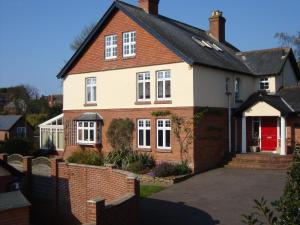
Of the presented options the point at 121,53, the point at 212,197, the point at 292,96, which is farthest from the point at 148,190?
the point at 292,96

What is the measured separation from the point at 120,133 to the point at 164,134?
10.0ft

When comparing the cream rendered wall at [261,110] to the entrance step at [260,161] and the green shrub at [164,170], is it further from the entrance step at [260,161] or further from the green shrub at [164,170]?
the green shrub at [164,170]

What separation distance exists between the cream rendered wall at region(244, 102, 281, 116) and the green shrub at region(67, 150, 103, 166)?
945 cm

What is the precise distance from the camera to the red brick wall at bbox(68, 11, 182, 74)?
77.3 ft

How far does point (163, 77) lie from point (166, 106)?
1.71 m

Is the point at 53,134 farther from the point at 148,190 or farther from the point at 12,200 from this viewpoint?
the point at 12,200

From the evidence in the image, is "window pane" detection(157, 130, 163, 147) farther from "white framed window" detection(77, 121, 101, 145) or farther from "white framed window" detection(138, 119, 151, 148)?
"white framed window" detection(77, 121, 101, 145)

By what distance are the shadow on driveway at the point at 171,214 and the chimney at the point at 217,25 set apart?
19.9m

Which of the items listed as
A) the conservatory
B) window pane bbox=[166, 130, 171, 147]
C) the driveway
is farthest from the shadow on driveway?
the conservatory

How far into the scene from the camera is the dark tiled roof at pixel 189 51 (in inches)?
914

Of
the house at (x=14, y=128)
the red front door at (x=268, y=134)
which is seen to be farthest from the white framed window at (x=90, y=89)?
the house at (x=14, y=128)

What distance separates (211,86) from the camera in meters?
23.9

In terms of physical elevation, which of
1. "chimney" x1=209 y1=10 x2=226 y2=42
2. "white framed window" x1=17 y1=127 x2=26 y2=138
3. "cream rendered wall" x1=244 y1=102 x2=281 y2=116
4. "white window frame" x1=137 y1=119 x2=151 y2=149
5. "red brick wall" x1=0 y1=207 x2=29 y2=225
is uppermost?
"chimney" x1=209 y1=10 x2=226 y2=42

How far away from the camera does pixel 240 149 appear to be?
2619cm
